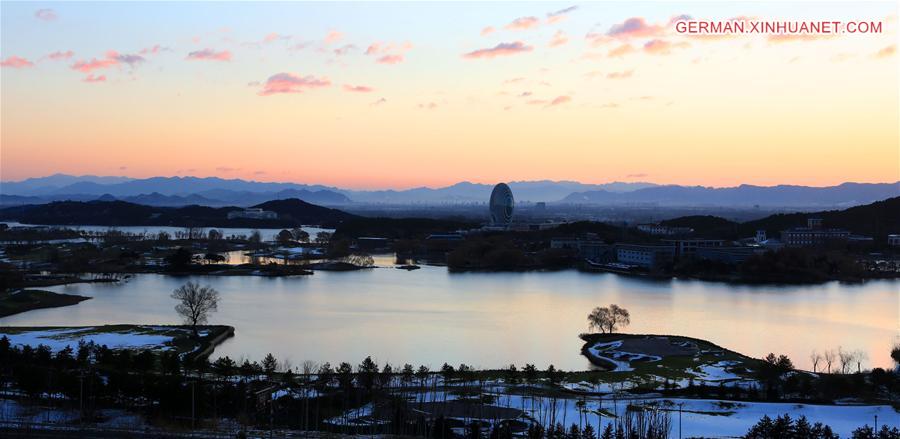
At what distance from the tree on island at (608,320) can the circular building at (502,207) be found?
17084 mm

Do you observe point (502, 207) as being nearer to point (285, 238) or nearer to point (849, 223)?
point (285, 238)

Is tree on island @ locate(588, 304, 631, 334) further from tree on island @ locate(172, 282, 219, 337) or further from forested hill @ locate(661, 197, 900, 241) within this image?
forested hill @ locate(661, 197, 900, 241)

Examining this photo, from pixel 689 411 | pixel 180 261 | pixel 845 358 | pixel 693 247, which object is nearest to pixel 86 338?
pixel 689 411

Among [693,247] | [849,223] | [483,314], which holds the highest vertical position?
[849,223]

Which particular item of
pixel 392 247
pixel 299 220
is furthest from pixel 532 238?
pixel 299 220

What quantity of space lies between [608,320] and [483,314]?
1657mm

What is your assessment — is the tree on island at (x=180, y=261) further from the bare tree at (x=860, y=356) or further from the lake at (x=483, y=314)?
the bare tree at (x=860, y=356)

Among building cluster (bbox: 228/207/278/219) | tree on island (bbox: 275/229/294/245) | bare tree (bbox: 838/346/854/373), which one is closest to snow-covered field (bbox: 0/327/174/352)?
bare tree (bbox: 838/346/854/373)

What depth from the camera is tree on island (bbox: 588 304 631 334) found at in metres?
8.30

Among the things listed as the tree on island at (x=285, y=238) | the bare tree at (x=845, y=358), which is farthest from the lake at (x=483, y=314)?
the tree on island at (x=285, y=238)

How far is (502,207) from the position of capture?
84.2 feet

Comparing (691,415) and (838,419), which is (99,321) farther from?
(838,419)

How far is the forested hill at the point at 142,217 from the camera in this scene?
111 ft

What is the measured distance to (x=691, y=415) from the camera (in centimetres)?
502
